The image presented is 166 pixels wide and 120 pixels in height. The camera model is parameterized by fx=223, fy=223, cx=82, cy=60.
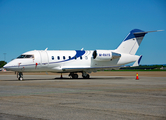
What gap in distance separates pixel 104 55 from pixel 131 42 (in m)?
4.99

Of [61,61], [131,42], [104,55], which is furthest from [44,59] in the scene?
[131,42]

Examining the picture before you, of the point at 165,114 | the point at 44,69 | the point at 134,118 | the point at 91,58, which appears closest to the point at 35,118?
the point at 134,118

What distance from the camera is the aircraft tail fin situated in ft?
108

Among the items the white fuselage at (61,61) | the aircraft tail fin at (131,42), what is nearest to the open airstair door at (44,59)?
the white fuselage at (61,61)

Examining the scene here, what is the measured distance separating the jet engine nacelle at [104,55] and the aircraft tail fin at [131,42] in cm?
208

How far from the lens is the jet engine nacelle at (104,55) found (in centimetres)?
3098

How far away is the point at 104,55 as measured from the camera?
31.1 meters

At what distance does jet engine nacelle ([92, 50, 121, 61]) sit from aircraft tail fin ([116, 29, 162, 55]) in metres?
2.08

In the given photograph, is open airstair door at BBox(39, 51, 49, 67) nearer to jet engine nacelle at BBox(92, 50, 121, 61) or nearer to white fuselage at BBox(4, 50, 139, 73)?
white fuselage at BBox(4, 50, 139, 73)

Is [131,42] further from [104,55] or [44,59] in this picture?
[44,59]

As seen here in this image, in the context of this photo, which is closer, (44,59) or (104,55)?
(44,59)

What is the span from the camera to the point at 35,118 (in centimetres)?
683

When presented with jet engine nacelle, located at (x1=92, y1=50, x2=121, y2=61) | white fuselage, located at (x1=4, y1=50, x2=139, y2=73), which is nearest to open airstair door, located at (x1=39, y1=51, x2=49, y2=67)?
white fuselage, located at (x1=4, y1=50, x2=139, y2=73)

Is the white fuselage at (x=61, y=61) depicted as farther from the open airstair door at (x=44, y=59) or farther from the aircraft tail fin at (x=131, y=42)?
the aircraft tail fin at (x=131, y=42)
